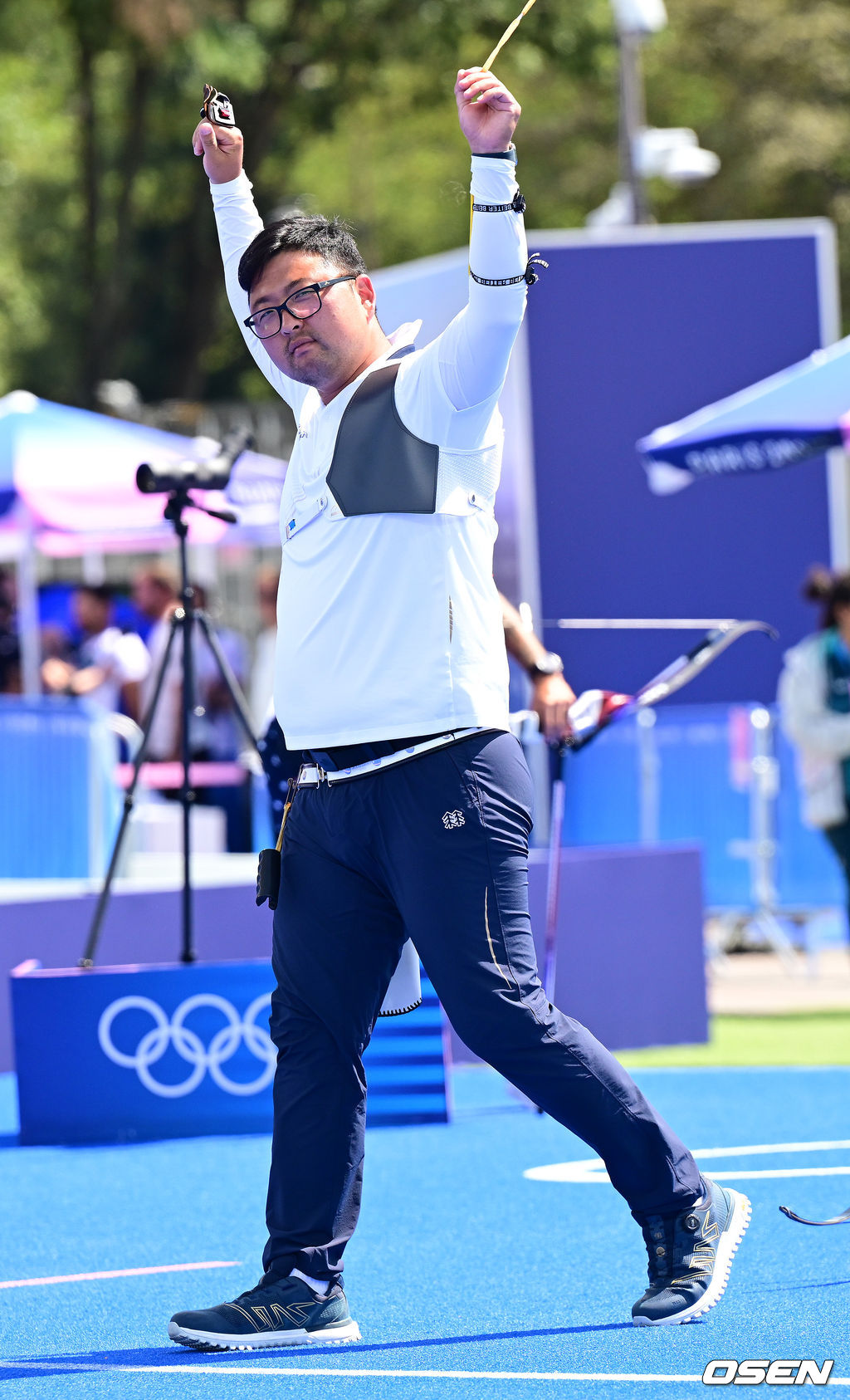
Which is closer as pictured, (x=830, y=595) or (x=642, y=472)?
(x=830, y=595)

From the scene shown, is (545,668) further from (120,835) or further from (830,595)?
(830,595)

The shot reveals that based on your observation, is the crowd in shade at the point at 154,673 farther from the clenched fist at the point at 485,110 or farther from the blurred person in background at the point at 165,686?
the clenched fist at the point at 485,110

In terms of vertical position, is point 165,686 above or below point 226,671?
above

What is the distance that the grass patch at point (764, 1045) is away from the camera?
27.4 feet

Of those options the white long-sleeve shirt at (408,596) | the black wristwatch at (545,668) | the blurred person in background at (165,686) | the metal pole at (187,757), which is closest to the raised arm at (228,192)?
the white long-sleeve shirt at (408,596)

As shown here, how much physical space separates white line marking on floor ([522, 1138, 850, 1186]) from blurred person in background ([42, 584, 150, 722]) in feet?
23.3

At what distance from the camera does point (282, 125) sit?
2945 cm

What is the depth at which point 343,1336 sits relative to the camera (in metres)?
4.23

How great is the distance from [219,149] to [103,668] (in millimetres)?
8494

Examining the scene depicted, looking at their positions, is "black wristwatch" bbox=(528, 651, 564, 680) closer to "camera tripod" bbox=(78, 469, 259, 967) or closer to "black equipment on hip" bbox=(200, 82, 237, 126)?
"black equipment on hip" bbox=(200, 82, 237, 126)

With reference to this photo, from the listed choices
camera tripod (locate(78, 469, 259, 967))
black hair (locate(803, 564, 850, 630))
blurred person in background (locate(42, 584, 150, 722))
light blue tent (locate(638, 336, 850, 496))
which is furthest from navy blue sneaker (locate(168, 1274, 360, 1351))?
blurred person in background (locate(42, 584, 150, 722))

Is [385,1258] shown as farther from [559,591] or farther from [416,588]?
[559,591]

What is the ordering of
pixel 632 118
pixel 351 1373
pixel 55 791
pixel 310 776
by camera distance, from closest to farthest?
pixel 351 1373, pixel 310 776, pixel 55 791, pixel 632 118

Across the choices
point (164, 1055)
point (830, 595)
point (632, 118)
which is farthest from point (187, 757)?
point (632, 118)
